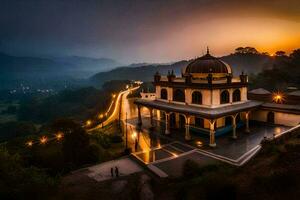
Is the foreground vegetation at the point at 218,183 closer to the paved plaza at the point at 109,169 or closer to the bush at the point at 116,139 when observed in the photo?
the paved plaza at the point at 109,169

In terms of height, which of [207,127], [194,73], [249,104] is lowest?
[207,127]

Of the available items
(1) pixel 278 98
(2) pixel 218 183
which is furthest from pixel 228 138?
(2) pixel 218 183

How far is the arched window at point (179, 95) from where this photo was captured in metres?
31.7

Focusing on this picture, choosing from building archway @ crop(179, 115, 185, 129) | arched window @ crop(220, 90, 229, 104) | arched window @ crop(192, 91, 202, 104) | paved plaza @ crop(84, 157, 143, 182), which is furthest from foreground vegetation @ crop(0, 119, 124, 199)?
arched window @ crop(220, 90, 229, 104)

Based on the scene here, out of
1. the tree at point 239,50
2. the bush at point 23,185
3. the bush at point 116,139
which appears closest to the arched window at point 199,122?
the bush at point 116,139

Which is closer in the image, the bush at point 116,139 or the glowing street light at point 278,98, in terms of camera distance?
the bush at point 116,139

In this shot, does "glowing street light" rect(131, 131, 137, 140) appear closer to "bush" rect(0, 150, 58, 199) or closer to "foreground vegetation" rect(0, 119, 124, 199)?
"foreground vegetation" rect(0, 119, 124, 199)

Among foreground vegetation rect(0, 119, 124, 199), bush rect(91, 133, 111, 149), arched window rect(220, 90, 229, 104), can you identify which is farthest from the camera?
bush rect(91, 133, 111, 149)

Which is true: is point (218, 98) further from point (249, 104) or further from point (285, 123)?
point (285, 123)

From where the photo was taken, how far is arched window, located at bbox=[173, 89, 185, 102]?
1248 inches

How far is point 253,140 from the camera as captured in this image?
26734 millimetres

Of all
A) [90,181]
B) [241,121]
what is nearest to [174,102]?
[241,121]

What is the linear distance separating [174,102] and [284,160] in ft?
62.7

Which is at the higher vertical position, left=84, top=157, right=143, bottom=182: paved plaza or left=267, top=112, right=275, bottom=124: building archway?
left=267, top=112, right=275, bottom=124: building archway
